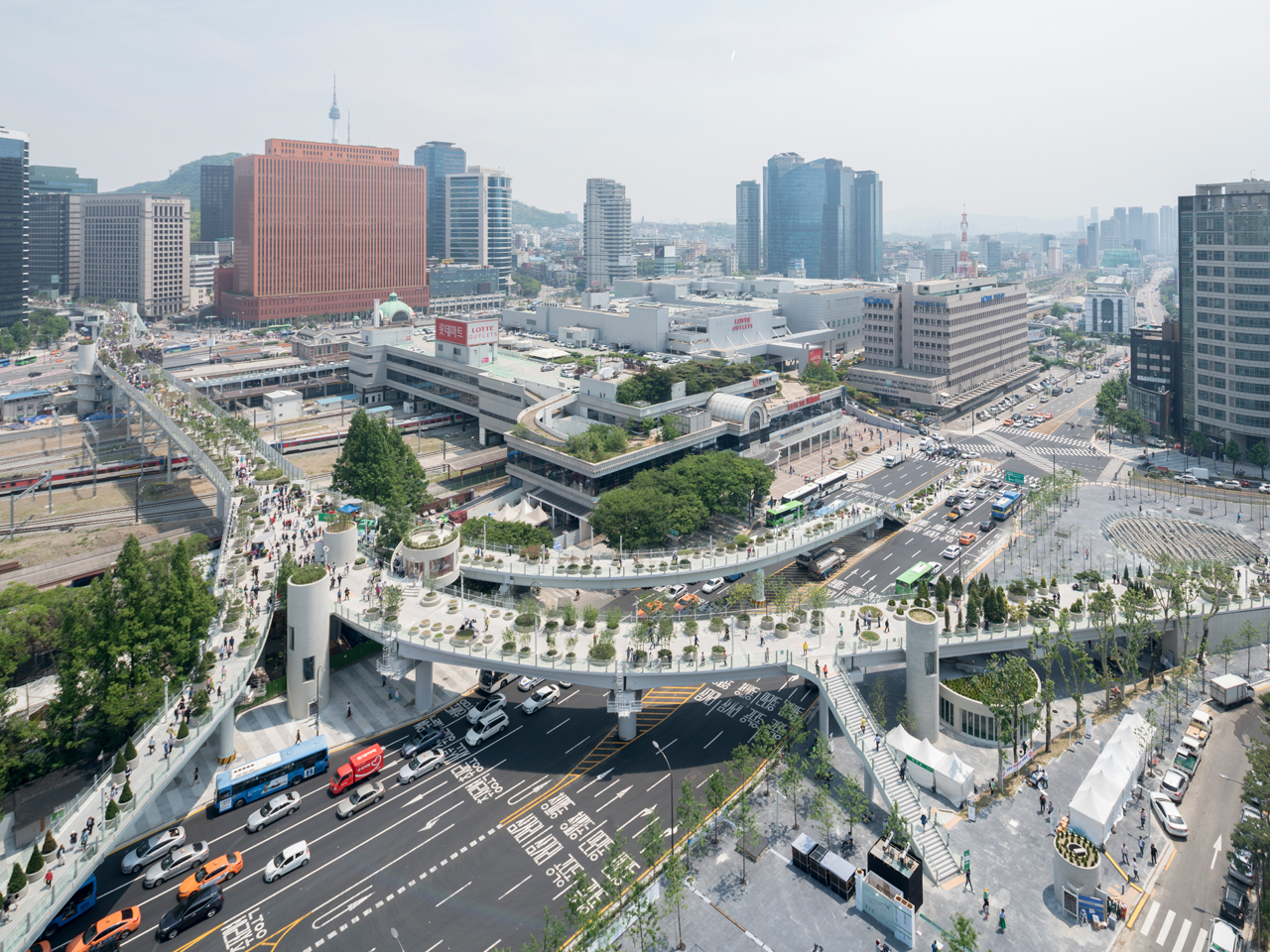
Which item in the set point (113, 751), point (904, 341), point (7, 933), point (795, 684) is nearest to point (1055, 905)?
point (795, 684)

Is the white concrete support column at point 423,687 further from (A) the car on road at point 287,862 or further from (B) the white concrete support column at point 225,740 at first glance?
(A) the car on road at point 287,862

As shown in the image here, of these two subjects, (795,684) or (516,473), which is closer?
(795,684)

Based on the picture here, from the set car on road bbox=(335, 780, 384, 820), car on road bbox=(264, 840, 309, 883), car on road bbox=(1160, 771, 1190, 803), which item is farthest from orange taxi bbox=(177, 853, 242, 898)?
car on road bbox=(1160, 771, 1190, 803)

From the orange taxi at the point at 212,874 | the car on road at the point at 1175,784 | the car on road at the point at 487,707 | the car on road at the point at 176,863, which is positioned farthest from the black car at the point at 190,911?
the car on road at the point at 1175,784

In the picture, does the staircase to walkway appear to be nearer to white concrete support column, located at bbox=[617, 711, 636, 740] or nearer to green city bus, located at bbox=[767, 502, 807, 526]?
white concrete support column, located at bbox=[617, 711, 636, 740]

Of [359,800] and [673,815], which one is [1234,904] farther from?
[359,800]

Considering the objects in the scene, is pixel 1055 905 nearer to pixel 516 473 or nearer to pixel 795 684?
pixel 795 684

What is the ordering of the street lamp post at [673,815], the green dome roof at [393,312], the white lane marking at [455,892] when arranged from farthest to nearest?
the green dome roof at [393,312] < the white lane marking at [455,892] < the street lamp post at [673,815]
